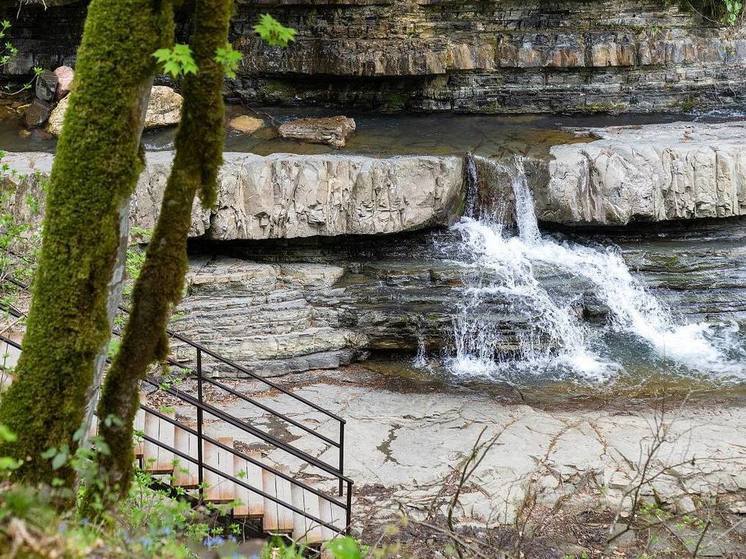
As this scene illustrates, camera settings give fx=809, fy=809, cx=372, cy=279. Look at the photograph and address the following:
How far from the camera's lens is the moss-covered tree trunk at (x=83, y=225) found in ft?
13.7

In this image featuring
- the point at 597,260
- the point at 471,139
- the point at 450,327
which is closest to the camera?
the point at 450,327

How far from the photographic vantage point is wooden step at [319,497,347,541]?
7.03m

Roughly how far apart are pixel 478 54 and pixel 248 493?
1064 cm

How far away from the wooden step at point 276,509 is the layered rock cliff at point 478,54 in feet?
31.0

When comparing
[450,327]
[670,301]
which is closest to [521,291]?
[450,327]

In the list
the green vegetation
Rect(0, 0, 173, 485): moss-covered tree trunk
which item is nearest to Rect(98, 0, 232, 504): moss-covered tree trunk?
Rect(0, 0, 173, 485): moss-covered tree trunk

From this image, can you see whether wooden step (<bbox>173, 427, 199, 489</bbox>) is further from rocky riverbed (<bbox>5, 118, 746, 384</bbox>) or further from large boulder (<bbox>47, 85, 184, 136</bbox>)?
large boulder (<bbox>47, 85, 184, 136</bbox>)

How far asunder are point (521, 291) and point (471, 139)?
344 cm

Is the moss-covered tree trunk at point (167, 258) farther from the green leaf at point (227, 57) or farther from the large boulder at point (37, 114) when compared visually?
the large boulder at point (37, 114)

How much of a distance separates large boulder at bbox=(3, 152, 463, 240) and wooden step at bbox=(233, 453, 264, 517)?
4.63 metres

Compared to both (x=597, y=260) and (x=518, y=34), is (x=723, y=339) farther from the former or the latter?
(x=518, y=34)

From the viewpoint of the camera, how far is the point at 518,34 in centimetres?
1525

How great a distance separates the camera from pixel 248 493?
7.01 m

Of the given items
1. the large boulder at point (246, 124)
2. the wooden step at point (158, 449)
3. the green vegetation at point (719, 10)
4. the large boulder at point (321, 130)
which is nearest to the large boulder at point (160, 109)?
the large boulder at point (246, 124)
